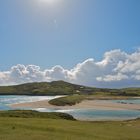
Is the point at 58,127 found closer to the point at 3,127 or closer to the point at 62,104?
the point at 3,127

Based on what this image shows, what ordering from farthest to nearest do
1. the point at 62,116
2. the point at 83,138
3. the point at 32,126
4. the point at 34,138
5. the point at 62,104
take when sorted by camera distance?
1. the point at 62,104
2. the point at 62,116
3. the point at 32,126
4. the point at 83,138
5. the point at 34,138

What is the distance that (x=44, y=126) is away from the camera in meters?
38.0

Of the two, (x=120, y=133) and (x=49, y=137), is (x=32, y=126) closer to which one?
(x=49, y=137)

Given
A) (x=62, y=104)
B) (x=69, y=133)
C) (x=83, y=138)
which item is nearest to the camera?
(x=83, y=138)

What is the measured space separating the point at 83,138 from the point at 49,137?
11.3 ft

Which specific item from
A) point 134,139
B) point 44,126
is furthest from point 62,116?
point 134,139

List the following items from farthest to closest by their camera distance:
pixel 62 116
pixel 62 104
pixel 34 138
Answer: pixel 62 104
pixel 62 116
pixel 34 138

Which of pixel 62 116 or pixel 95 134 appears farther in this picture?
pixel 62 116

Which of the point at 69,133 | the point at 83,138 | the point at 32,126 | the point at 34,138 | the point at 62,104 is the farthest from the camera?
the point at 62,104

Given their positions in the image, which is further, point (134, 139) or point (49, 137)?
point (134, 139)

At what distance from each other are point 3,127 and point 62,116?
33.6m

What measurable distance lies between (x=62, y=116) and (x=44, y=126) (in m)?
30.6

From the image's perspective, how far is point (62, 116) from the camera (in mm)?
68375

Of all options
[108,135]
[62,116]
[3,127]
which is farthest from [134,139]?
[62,116]
